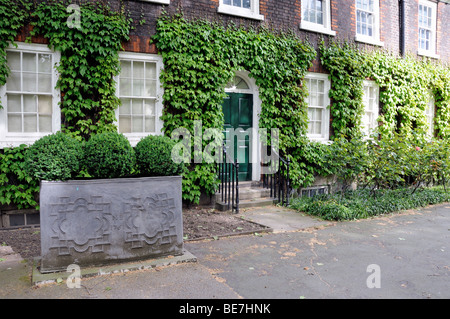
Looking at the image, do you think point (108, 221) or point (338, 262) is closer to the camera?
point (108, 221)

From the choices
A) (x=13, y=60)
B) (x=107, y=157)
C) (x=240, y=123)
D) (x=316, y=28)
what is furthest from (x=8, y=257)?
(x=316, y=28)

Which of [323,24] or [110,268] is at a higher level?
[323,24]

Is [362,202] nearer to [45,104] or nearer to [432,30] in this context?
[45,104]

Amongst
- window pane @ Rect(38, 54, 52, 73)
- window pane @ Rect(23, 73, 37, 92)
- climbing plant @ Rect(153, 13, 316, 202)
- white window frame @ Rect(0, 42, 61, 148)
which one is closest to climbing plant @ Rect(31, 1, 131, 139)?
white window frame @ Rect(0, 42, 61, 148)

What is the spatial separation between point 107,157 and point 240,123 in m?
5.32

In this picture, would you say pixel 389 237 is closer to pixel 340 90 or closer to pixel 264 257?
pixel 264 257

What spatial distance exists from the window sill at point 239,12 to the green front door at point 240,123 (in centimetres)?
188

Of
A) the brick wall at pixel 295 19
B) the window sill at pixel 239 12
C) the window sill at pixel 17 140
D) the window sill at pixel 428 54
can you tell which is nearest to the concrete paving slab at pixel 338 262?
the window sill at pixel 17 140

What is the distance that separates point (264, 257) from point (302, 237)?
1.35m

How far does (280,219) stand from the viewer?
7.58 m

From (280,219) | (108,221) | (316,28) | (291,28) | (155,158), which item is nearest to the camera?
(108,221)

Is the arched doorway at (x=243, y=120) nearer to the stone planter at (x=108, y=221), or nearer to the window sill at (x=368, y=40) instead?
the window sill at (x=368, y=40)

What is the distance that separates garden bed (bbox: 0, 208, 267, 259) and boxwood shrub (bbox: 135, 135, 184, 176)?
1438mm

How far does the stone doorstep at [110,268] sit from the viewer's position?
162 inches
